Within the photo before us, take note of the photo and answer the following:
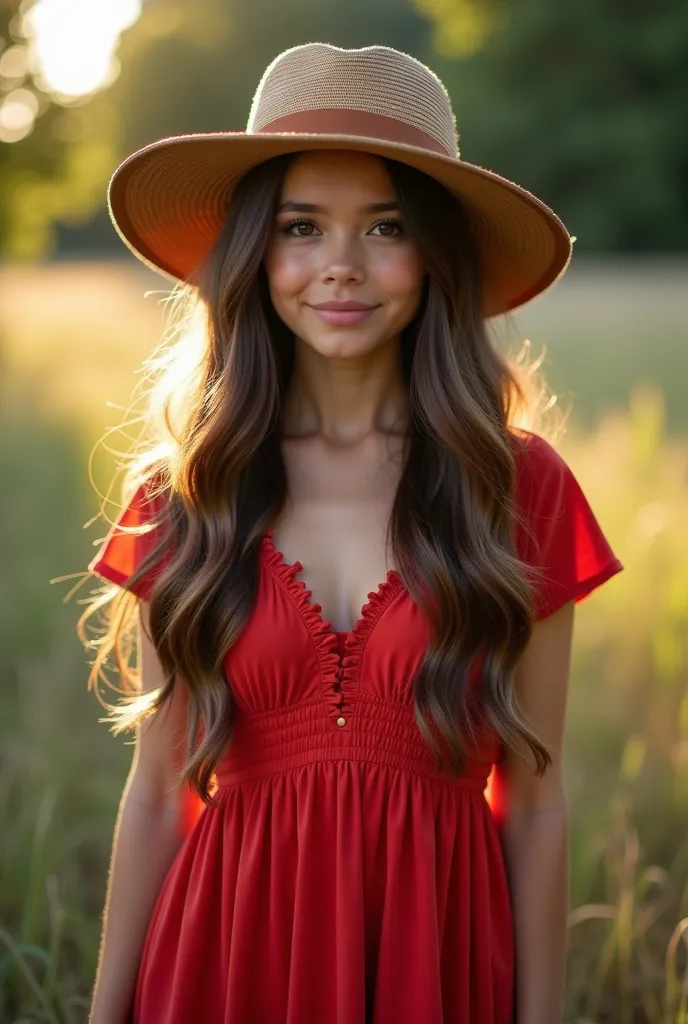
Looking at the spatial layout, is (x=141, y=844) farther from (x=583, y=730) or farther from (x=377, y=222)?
(x=583, y=730)

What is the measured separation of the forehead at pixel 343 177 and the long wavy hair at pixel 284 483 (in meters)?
0.03

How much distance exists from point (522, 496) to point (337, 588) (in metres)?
0.33

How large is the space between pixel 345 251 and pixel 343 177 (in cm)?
13

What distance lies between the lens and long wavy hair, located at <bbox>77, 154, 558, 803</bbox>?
1834 mm

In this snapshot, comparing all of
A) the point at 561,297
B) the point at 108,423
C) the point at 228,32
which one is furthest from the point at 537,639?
the point at 228,32

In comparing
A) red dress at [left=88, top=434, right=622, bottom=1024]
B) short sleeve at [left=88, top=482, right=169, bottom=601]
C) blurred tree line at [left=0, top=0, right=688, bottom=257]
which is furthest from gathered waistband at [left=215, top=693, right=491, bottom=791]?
blurred tree line at [left=0, top=0, right=688, bottom=257]

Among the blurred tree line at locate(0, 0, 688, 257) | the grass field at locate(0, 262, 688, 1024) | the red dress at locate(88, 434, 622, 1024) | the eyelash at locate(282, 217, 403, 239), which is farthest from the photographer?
the blurred tree line at locate(0, 0, 688, 257)

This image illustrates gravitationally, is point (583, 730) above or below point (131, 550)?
below

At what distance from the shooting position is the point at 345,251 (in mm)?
1842

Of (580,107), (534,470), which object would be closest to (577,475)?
(534,470)

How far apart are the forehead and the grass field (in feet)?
2.01

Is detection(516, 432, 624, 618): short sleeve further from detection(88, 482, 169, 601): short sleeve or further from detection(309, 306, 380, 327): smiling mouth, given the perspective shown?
detection(88, 482, 169, 601): short sleeve

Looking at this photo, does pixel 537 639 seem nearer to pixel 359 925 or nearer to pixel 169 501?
pixel 359 925

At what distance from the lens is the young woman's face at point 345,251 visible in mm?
1864
